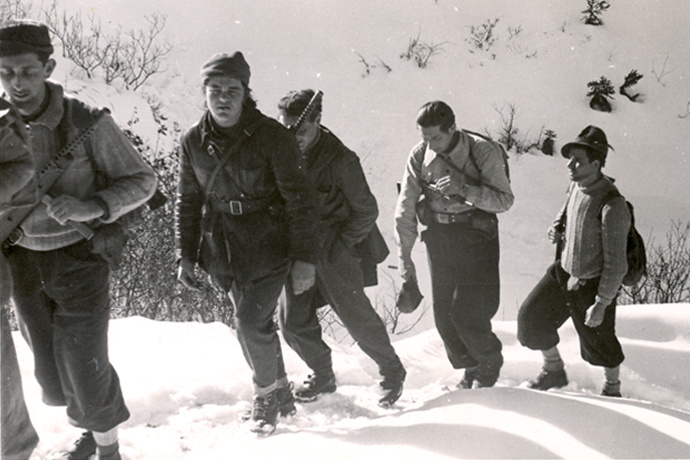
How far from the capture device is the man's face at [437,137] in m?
3.26

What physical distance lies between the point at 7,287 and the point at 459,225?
6.53 ft

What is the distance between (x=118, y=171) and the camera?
238 cm

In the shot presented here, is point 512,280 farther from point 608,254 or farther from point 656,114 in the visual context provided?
point 608,254

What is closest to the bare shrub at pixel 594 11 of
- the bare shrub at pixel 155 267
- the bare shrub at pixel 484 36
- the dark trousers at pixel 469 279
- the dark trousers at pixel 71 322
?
the bare shrub at pixel 484 36

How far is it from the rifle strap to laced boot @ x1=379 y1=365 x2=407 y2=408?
1813 millimetres

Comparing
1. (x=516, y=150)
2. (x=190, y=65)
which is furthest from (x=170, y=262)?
(x=516, y=150)

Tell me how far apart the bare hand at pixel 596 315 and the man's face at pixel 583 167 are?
0.55 m

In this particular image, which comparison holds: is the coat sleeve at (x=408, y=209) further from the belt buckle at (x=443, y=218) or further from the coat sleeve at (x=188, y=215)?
the coat sleeve at (x=188, y=215)

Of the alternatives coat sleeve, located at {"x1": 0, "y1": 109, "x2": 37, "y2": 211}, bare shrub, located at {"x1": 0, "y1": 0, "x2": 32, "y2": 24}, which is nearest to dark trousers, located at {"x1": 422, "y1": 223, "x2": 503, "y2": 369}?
coat sleeve, located at {"x1": 0, "y1": 109, "x2": 37, "y2": 211}

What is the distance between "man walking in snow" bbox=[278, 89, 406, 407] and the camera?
317 cm

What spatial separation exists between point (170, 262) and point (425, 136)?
2.45 meters

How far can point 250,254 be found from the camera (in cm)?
280

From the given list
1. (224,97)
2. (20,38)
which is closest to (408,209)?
(224,97)

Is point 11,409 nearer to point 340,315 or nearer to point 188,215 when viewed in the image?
point 188,215
